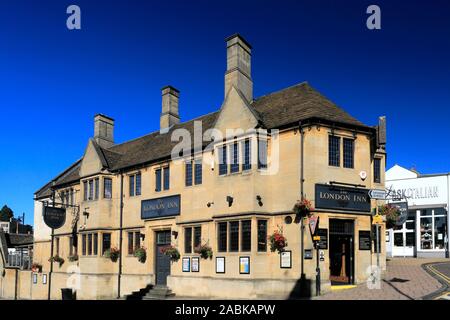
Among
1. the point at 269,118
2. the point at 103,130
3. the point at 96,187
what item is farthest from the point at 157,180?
the point at 103,130

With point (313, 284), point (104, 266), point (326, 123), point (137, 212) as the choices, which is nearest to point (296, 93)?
point (326, 123)

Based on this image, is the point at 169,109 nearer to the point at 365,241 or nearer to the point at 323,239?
the point at 323,239

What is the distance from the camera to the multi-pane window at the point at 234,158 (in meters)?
23.3

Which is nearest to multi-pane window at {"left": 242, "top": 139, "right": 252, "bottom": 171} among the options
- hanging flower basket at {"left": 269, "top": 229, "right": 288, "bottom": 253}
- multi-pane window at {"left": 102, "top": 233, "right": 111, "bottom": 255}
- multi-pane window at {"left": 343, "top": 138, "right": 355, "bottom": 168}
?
hanging flower basket at {"left": 269, "top": 229, "right": 288, "bottom": 253}

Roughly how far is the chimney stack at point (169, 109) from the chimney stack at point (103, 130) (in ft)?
21.1

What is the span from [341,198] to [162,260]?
11818 millimetres

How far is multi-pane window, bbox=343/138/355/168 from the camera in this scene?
22.2m

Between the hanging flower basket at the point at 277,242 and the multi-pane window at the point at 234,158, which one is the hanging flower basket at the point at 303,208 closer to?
the hanging flower basket at the point at 277,242

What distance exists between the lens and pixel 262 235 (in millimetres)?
21984

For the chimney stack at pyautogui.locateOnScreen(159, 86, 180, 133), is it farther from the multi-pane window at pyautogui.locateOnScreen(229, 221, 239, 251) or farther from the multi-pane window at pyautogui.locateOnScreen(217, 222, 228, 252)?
the multi-pane window at pyautogui.locateOnScreen(229, 221, 239, 251)

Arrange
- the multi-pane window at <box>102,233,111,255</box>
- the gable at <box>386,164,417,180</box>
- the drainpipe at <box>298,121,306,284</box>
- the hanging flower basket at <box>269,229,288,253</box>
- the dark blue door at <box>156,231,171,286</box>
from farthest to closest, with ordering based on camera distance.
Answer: the gable at <box>386,164,417,180</box> → the multi-pane window at <box>102,233,111,255</box> → the dark blue door at <box>156,231,171,286</box> → the hanging flower basket at <box>269,229,288,253</box> → the drainpipe at <box>298,121,306,284</box>

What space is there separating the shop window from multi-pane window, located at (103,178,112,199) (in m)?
12.1

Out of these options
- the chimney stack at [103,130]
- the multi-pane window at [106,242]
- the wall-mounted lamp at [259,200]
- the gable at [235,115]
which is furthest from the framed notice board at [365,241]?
the chimney stack at [103,130]
